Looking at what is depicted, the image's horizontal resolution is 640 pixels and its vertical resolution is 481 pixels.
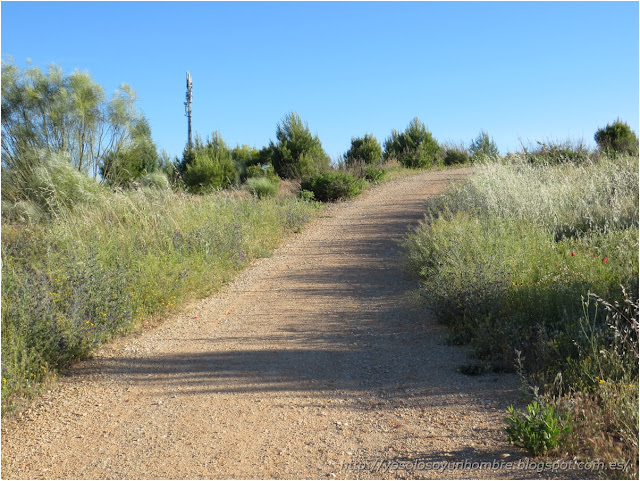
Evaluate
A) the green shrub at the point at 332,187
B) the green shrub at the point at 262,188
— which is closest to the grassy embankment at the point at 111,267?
the green shrub at the point at 262,188

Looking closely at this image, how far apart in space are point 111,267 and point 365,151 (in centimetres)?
2041

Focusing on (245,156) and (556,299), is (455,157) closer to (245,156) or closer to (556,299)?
(245,156)

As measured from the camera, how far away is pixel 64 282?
19.6ft

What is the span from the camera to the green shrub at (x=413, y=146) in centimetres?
2711

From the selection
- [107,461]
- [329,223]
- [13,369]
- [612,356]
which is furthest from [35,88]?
[612,356]

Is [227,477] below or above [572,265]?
below

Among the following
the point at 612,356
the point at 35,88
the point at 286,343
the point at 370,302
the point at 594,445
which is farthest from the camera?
the point at 35,88

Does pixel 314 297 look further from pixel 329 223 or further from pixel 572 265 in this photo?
pixel 329 223

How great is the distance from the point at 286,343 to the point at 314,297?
5.90 ft

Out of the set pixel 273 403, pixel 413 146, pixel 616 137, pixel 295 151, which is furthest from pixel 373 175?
pixel 273 403

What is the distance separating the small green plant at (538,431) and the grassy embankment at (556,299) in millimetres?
110

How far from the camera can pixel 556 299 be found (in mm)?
5316

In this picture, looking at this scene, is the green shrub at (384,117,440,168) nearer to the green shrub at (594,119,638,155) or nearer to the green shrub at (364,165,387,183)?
the green shrub at (364,165,387,183)

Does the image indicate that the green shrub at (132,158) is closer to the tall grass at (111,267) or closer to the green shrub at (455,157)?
the tall grass at (111,267)
